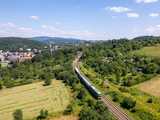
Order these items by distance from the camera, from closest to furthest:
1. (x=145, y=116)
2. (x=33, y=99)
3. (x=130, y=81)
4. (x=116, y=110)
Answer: (x=145, y=116) < (x=116, y=110) < (x=33, y=99) < (x=130, y=81)

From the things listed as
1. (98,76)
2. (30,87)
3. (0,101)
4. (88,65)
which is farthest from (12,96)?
(88,65)

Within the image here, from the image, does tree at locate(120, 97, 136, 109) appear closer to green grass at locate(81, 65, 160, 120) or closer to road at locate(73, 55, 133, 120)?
green grass at locate(81, 65, 160, 120)

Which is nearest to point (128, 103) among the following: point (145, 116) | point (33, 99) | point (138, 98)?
point (138, 98)

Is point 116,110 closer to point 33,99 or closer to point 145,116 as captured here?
point 145,116

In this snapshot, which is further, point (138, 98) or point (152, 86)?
point (152, 86)

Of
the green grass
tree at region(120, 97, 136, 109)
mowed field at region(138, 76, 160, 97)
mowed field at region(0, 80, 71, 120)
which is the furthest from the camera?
mowed field at region(138, 76, 160, 97)

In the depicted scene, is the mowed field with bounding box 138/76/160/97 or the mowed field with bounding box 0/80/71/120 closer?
the mowed field with bounding box 0/80/71/120

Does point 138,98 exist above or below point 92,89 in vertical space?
above

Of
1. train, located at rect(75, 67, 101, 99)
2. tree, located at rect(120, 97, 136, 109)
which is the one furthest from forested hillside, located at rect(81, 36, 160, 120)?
train, located at rect(75, 67, 101, 99)
